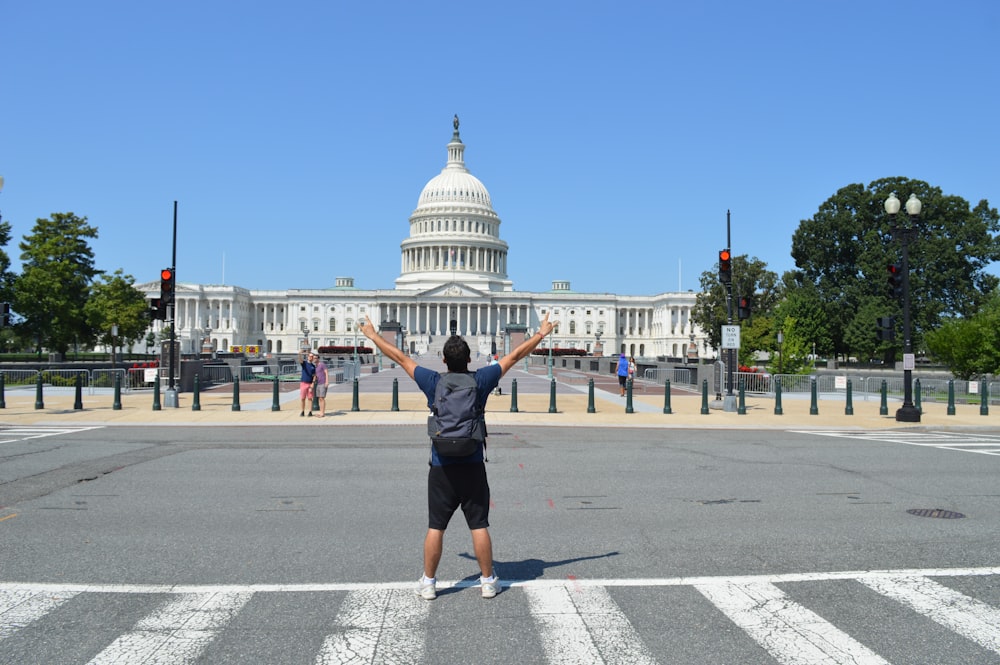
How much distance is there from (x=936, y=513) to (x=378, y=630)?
713cm

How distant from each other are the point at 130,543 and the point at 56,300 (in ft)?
205

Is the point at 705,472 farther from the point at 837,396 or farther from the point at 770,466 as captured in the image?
the point at 837,396

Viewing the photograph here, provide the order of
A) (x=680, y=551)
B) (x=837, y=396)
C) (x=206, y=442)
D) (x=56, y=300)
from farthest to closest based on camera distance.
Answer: (x=56, y=300) → (x=837, y=396) → (x=206, y=442) → (x=680, y=551)

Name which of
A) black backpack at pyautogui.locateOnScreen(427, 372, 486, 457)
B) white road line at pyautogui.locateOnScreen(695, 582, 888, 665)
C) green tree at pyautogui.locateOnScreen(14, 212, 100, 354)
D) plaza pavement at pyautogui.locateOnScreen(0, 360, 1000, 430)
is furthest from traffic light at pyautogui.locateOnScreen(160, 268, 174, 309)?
green tree at pyautogui.locateOnScreen(14, 212, 100, 354)

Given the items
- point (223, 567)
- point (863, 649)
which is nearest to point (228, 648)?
point (223, 567)

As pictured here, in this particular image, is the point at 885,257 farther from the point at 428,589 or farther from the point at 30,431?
the point at 428,589

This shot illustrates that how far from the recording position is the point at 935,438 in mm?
19219

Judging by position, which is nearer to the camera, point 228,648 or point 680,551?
point 228,648

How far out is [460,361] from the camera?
662cm

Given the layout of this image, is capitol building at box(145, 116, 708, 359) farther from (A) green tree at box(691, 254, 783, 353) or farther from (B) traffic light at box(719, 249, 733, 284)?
(B) traffic light at box(719, 249, 733, 284)

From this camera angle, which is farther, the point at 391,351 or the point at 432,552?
the point at 391,351

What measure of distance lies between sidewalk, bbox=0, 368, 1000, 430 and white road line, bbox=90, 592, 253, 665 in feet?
49.4

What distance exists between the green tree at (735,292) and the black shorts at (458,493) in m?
66.0

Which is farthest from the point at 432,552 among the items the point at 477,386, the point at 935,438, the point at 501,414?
the point at 501,414
